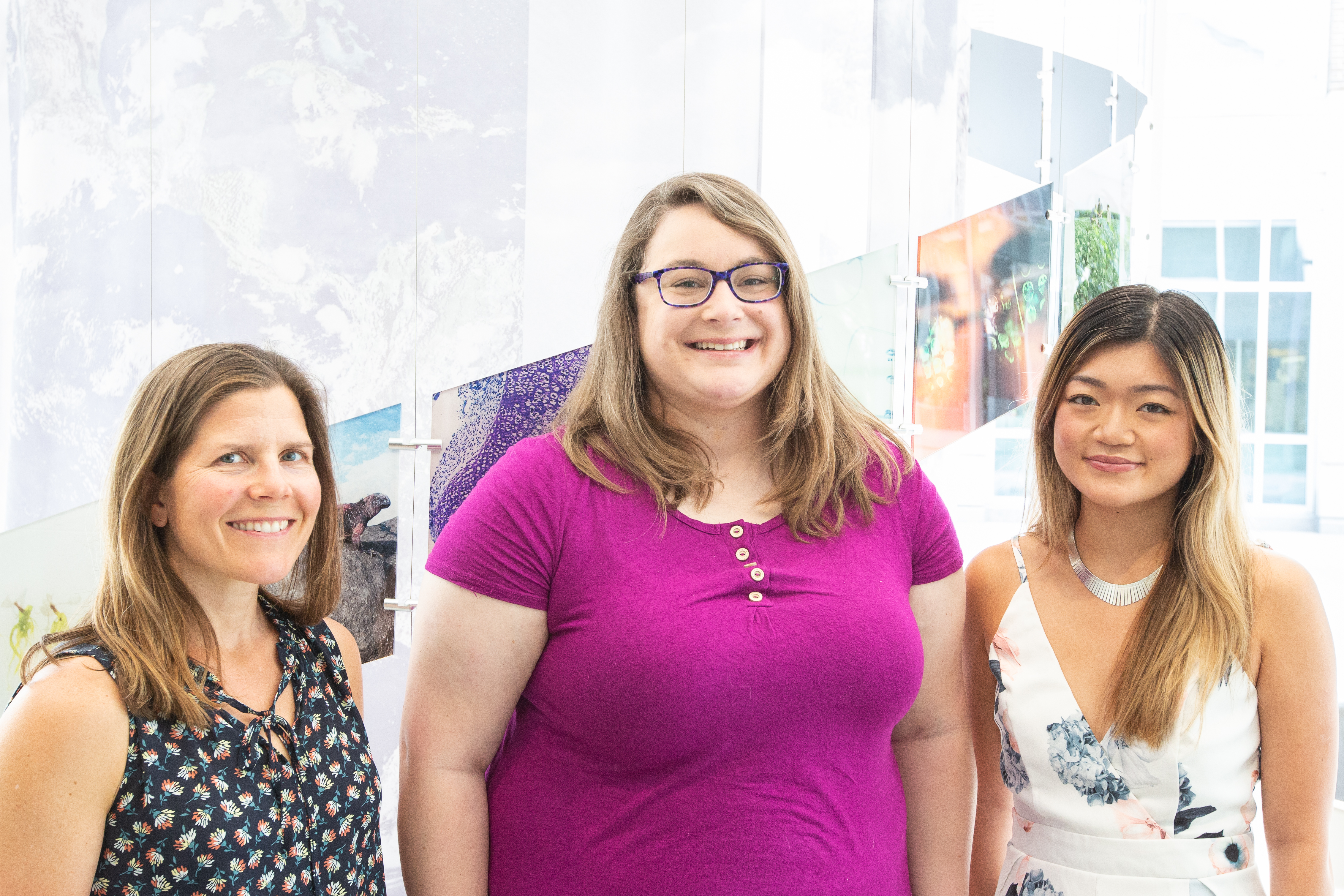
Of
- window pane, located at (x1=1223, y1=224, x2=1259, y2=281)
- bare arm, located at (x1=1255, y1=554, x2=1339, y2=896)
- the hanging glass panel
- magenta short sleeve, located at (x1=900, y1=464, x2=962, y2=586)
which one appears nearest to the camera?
bare arm, located at (x1=1255, y1=554, x2=1339, y2=896)

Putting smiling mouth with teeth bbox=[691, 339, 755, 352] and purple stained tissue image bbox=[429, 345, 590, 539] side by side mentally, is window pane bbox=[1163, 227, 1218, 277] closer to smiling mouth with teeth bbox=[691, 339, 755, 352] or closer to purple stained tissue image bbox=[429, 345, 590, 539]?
purple stained tissue image bbox=[429, 345, 590, 539]

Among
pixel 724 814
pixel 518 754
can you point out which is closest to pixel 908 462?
pixel 724 814

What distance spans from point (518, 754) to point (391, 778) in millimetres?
1321

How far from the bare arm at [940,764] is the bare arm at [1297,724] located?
44cm

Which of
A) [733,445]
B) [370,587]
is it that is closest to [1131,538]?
[733,445]

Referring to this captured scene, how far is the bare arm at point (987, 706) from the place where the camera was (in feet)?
6.04

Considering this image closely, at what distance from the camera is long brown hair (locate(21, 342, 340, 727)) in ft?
4.00

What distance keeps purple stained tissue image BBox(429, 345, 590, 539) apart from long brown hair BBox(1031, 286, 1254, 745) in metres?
1.23

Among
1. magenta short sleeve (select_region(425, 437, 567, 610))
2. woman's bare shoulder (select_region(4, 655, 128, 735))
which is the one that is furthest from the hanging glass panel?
woman's bare shoulder (select_region(4, 655, 128, 735))

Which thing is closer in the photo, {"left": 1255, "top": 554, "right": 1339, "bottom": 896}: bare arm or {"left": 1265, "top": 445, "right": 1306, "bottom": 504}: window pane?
{"left": 1255, "top": 554, "right": 1339, "bottom": 896}: bare arm

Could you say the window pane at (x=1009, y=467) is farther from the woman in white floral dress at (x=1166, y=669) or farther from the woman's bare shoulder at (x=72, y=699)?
the woman's bare shoulder at (x=72, y=699)

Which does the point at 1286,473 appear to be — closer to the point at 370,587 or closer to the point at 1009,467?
the point at 1009,467

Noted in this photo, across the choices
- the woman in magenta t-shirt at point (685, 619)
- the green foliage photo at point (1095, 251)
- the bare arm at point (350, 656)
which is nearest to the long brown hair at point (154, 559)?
the bare arm at point (350, 656)

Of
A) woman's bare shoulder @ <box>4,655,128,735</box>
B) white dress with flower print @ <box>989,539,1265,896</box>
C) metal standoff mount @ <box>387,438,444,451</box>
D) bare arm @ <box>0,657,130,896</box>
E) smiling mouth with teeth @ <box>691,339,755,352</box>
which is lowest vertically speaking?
white dress with flower print @ <box>989,539,1265,896</box>
